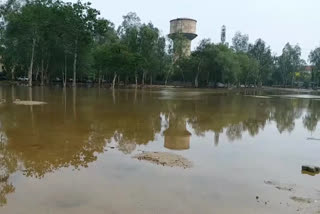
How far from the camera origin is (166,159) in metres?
9.25

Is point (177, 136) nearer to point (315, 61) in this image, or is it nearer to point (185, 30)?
point (185, 30)

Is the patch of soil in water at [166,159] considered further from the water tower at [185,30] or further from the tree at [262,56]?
the tree at [262,56]

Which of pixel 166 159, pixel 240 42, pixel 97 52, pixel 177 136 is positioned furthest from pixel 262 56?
pixel 166 159

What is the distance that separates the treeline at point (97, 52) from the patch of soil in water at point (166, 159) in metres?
41.3

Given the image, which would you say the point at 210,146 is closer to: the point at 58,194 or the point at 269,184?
the point at 269,184

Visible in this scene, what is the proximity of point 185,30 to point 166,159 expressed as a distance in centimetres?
8064

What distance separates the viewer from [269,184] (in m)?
7.48

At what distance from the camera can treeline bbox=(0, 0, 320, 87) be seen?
48.1 meters

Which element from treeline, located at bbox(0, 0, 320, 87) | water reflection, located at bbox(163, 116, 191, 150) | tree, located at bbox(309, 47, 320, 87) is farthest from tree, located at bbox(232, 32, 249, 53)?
water reflection, located at bbox(163, 116, 191, 150)

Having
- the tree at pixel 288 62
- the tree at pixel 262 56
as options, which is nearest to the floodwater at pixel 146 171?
the tree at pixel 262 56

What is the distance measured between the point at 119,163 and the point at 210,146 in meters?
4.22

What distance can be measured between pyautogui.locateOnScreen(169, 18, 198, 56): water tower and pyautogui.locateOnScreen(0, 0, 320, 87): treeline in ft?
6.40

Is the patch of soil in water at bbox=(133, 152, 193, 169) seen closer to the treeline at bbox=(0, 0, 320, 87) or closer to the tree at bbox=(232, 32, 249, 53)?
the treeline at bbox=(0, 0, 320, 87)

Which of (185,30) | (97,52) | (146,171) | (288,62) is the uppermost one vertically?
(185,30)
